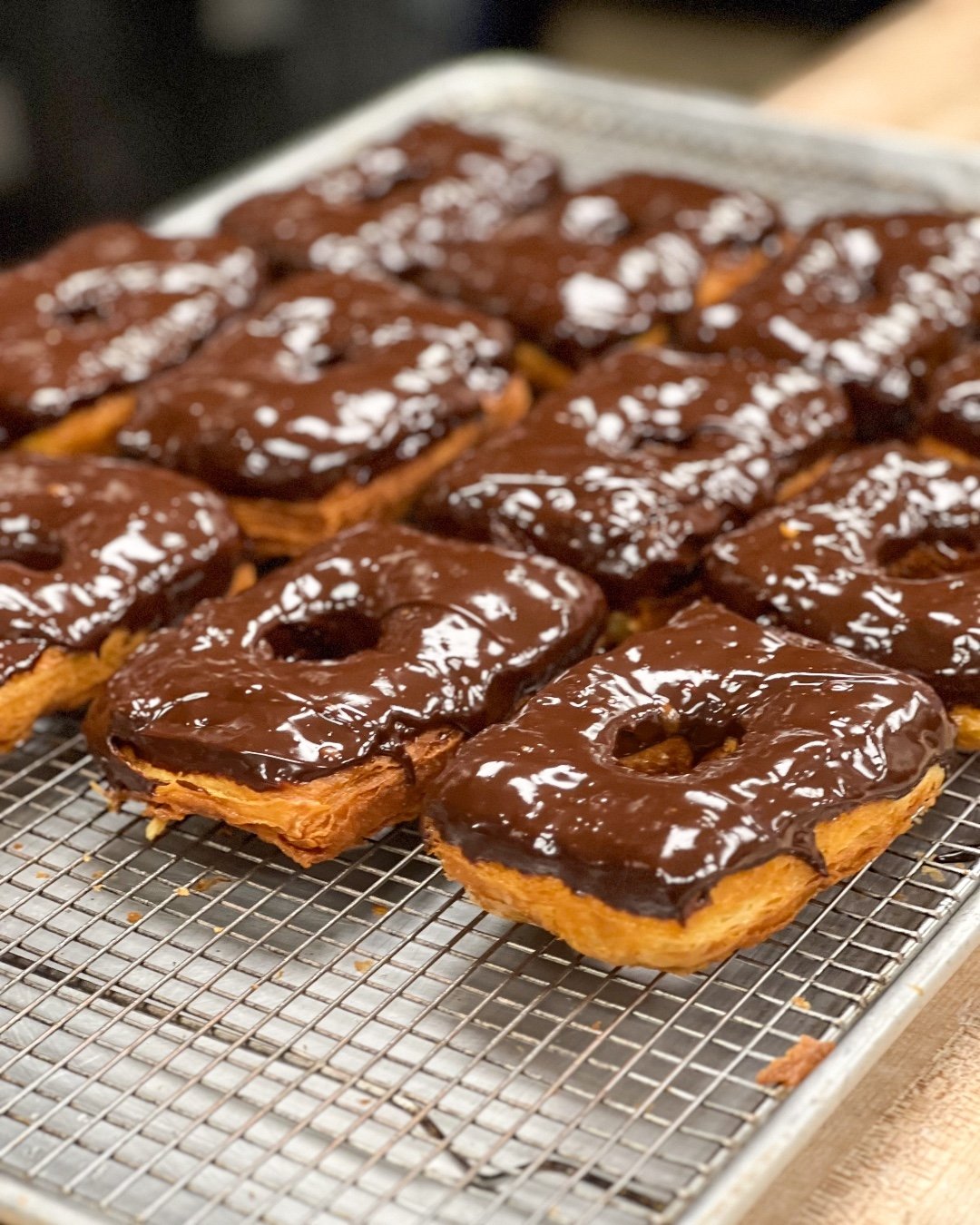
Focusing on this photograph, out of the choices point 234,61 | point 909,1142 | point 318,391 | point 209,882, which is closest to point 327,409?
point 318,391

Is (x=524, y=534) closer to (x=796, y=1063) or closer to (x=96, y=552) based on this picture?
(x=96, y=552)

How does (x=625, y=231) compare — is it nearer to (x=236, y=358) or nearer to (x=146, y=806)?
(x=236, y=358)

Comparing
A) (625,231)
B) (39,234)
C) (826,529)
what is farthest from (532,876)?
(39,234)

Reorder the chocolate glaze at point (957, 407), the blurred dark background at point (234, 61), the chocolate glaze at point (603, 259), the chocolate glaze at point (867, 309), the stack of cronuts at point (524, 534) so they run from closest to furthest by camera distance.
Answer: the stack of cronuts at point (524, 534), the chocolate glaze at point (957, 407), the chocolate glaze at point (867, 309), the chocolate glaze at point (603, 259), the blurred dark background at point (234, 61)

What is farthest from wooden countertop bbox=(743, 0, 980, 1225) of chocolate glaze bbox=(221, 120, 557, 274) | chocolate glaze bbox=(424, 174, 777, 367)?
chocolate glaze bbox=(221, 120, 557, 274)

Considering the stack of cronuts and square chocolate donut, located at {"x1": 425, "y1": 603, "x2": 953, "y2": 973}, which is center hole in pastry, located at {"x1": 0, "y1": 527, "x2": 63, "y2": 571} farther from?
square chocolate donut, located at {"x1": 425, "y1": 603, "x2": 953, "y2": 973}

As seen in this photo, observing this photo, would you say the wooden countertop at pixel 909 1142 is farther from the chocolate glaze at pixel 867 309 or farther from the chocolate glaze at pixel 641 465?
the chocolate glaze at pixel 867 309

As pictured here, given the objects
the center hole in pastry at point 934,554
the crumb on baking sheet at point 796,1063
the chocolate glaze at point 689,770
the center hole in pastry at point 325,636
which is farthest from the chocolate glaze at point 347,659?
the crumb on baking sheet at point 796,1063
